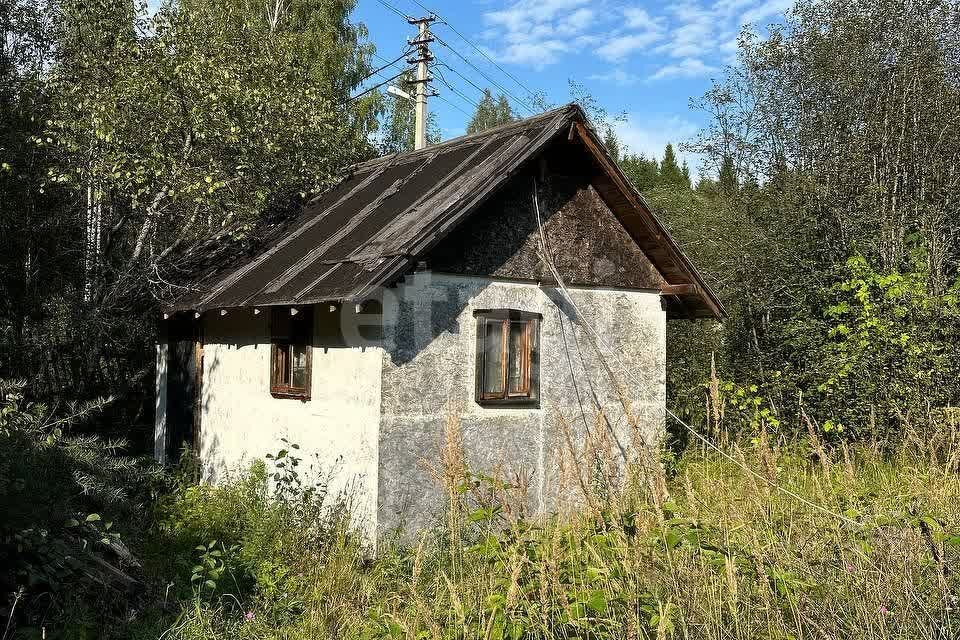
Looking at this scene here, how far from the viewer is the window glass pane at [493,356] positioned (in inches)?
322

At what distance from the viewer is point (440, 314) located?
7879mm

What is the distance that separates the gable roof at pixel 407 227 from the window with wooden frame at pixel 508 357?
1.24m

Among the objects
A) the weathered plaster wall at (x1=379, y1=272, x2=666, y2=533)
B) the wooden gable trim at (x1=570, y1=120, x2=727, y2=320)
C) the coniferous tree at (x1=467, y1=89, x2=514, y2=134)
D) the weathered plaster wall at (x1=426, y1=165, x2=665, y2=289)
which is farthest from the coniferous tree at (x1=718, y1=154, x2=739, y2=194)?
the coniferous tree at (x1=467, y1=89, x2=514, y2=134)

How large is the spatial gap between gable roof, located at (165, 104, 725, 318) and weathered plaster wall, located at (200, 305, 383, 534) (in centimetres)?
52

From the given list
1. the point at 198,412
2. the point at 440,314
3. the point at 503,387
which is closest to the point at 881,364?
the point at 503,387

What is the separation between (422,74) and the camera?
19.2m

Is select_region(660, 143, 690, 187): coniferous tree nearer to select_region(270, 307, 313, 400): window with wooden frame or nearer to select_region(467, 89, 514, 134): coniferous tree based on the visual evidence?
select_region(467, 89, 514, 134): coniferous tree

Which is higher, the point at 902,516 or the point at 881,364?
the point at 881,364

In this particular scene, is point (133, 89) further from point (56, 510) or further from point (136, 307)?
point (56, 510)

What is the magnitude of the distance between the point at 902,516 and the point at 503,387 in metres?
4.26

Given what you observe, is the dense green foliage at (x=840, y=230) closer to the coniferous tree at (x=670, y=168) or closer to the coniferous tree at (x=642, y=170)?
the coniferous tree at (x=642, y=170)

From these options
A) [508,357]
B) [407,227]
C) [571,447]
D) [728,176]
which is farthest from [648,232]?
[728,176]

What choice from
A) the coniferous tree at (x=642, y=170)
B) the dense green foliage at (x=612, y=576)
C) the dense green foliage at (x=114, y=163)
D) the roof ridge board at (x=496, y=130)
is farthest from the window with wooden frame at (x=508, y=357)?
the coniferous tree at (x=642, y=170)

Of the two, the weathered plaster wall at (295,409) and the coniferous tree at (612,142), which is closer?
the weathered plaster wall at (295,409)
